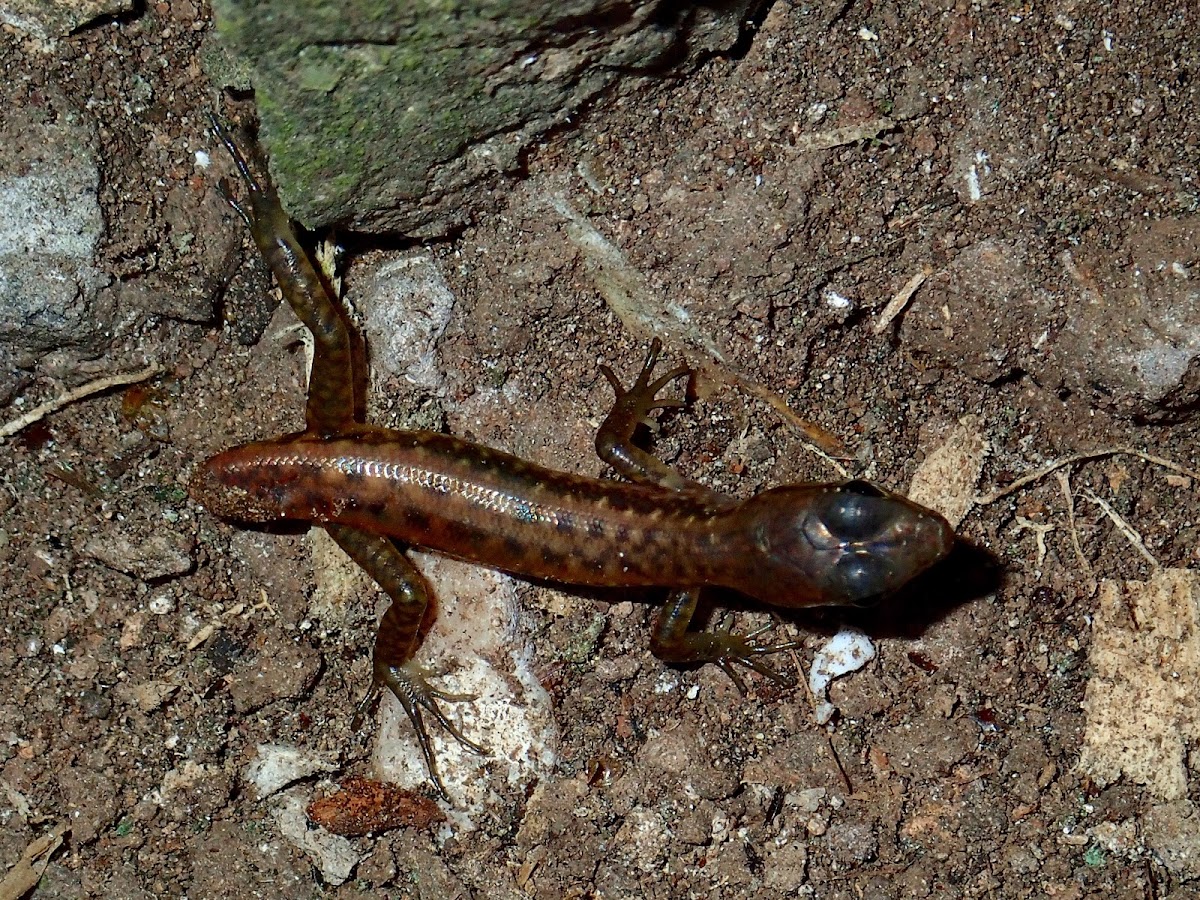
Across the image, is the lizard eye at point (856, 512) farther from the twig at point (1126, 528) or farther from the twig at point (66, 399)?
the twig at point (66, 399)

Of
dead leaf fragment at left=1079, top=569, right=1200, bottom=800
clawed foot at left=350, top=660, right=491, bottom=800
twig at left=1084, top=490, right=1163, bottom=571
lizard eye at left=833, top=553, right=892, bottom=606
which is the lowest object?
dead leaf fragment at left=1079, top=569, right=1200, bottom=800

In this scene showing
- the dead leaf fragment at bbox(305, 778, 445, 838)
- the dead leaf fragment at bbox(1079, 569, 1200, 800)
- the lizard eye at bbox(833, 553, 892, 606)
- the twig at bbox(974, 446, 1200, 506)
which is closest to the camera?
the lizard eye at bbox(833, 553, 892, 606)

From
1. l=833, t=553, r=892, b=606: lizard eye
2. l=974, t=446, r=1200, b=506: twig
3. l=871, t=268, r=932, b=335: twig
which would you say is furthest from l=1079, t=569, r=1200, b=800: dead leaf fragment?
l=871, t=268, r=932, b=335: twig

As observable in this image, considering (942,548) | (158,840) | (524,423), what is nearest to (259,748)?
(158,840)

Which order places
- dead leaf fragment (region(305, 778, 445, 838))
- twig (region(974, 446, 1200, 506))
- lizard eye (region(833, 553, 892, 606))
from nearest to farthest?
1. lizard eye (region(833, 553, 892, 606))
2. twig (region(974, 446, 1200, 506))
3. dead leaf fragment (region(305, 778, 445, 838))

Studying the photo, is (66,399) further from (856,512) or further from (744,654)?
(856,512)

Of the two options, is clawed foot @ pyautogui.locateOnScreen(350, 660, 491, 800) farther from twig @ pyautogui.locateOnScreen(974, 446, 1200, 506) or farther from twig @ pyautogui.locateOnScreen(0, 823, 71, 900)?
twig @ pyautogui.locateOnScreen(974, 446, 1200, 506)

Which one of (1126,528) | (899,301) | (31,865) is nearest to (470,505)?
(899,301)
